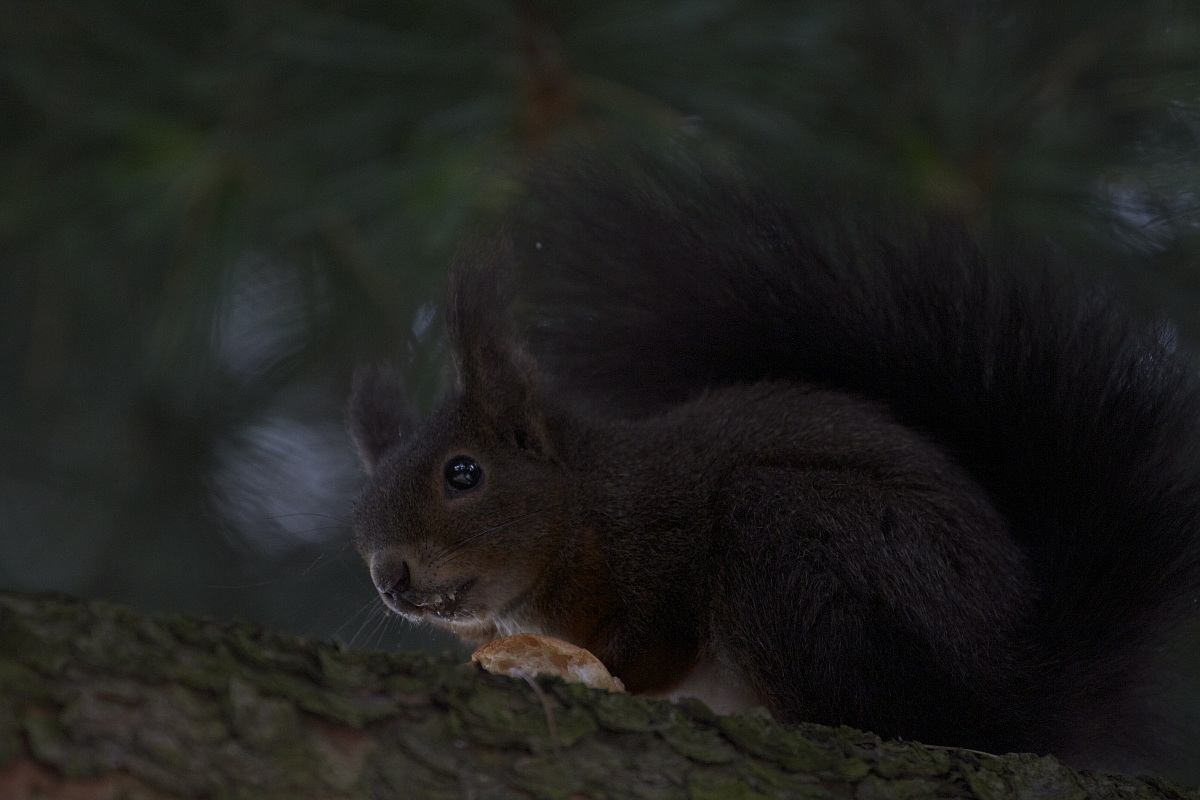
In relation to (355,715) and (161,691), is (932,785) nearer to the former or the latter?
(355,715)

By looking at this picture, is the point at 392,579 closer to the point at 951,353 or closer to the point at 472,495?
the point at 472,495

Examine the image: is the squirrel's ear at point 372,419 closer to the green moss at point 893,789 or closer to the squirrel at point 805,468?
the squirrel at point 805,468

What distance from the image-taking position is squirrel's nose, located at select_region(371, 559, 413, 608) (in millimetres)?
1688

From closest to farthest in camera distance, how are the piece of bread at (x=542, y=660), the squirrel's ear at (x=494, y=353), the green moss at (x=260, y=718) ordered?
the green moss at (x=260, y=718) → the piece of bread at (x=542, y=660) → the squirrel's ear at (x=494, y=353)

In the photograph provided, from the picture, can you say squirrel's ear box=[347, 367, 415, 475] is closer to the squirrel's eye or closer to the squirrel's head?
the squirrel's head

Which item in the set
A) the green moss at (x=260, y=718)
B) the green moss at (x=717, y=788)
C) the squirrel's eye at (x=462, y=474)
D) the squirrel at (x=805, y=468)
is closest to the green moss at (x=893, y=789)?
the green moss at (x=717, y=788)

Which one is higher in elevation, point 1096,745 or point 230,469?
point 1096,745

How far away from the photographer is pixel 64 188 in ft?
7.17

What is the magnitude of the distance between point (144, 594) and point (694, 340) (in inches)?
55.7

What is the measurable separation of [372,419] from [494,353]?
327 mm

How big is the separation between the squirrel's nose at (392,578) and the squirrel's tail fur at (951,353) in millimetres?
493

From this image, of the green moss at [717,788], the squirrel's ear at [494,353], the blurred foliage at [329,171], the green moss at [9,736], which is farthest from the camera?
the blurred foliage at [329,171]

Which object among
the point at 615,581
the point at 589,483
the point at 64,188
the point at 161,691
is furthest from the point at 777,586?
the point at 64,188

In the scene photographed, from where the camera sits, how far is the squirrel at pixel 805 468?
4.84ft
